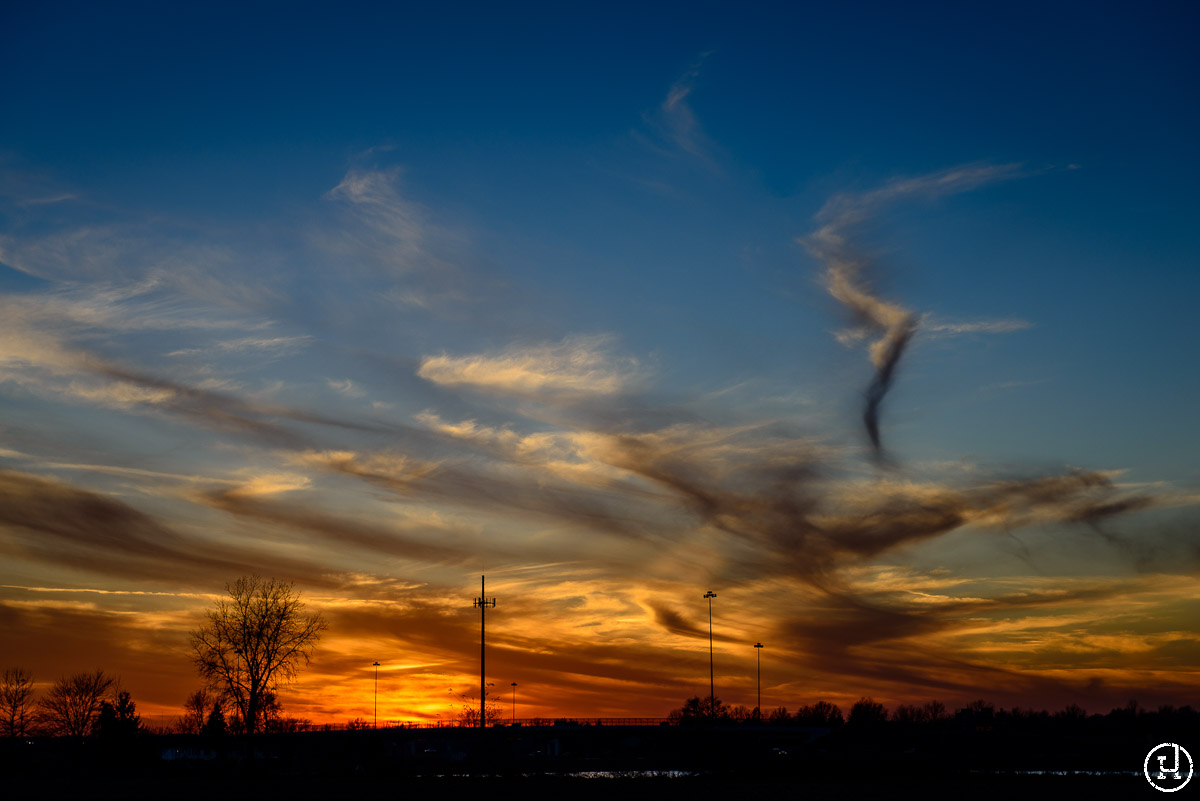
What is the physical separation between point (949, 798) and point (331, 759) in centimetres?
10588

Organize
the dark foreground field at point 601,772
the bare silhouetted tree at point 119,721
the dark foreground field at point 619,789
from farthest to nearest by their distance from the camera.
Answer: the bare silhouetted tree at point 119,721, the dark foreground field at point 601,772, the dark foreground field at point 619,789

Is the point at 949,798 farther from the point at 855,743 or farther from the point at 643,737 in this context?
the point at 643,737

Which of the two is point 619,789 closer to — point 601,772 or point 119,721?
point 601,772

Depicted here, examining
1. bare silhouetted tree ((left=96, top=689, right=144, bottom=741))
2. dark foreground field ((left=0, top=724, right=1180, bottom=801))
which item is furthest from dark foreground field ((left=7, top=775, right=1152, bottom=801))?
bare silhouetted tree ((left=96, top=689, right=144, bottom=741))

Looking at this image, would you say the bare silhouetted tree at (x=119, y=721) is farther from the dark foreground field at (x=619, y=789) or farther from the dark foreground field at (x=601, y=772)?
the dark foreground field at (x=619, y=789)

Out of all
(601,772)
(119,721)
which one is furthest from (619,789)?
(119,721)

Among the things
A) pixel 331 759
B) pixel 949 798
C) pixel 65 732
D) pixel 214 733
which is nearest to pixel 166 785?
pixel 214 733

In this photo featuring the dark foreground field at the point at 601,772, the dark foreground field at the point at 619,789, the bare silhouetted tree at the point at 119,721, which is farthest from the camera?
the bare silhouetted tree at the point at 119,721

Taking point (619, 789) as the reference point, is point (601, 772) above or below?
below

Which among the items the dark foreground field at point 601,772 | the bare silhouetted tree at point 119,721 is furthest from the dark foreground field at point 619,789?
the bare silhouetted tree at point 119,721

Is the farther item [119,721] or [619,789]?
[119,721]

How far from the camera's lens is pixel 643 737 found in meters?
198

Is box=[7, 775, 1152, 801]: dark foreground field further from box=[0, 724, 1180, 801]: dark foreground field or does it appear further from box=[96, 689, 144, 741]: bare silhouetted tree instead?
box=[96, 689, 144, 741]: bare silhouetted tree

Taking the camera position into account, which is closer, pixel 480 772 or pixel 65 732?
pixel 480 772
